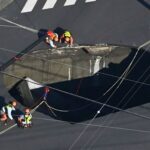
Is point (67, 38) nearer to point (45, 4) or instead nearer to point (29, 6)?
point (45, 4)

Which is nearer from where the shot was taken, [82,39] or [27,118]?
[27,118]

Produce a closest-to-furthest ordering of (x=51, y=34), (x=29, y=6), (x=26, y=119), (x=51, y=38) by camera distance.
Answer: (x=26, y=119), (x=51, y=38), (x=51, y=34), (x=29, y=6)

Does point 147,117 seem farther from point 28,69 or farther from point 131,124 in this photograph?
point 28,69

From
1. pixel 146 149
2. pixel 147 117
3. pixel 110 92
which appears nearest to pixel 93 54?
pixel 110 92

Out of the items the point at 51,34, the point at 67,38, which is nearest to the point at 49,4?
Result: the point at 51,34

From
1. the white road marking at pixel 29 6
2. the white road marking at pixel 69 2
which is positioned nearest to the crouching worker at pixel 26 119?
the white road marking at pixel 29 6

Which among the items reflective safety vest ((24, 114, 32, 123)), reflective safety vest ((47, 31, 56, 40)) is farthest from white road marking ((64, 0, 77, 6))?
reflective safety vest ((24, 114, 32, 123))
